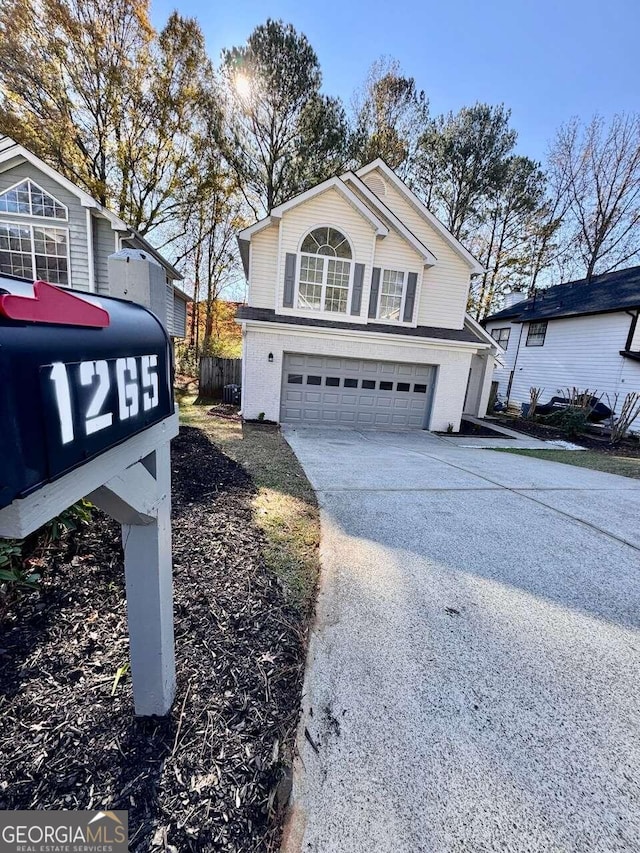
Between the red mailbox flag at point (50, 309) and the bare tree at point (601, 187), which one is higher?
the bare tree at point (601, 187)

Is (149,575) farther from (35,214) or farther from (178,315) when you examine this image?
(178,315)

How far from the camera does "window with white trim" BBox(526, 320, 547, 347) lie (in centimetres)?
1811

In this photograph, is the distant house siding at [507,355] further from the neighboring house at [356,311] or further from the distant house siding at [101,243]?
the distant house siding at [101,243]

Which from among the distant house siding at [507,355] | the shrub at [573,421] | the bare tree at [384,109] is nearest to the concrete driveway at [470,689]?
the shrub at [573,421]

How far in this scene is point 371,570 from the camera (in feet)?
10.8

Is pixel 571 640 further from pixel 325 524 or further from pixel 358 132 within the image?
pixel 358 132

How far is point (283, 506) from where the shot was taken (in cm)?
439

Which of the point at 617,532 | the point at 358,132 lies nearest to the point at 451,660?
the point at 617,532

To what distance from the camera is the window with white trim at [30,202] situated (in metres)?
9.98

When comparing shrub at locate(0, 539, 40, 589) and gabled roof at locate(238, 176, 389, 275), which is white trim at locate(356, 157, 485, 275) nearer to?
gabled roof at locate(238, 176, 389, 275)

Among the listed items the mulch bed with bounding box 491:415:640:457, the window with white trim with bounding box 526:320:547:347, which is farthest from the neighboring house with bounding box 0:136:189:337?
the window with white trim with bounding box 526:320:547:347

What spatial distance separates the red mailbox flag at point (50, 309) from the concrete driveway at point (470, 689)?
187cm

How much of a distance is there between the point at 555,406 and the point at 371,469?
42.6ft

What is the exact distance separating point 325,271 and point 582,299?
1333 centimetres
